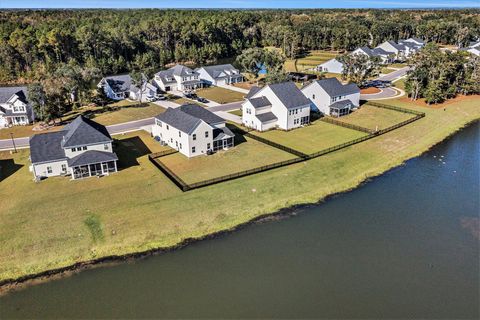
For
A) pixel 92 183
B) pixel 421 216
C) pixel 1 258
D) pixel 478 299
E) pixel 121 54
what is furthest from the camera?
pixel 121 54

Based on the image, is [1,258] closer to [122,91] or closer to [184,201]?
[184,201]

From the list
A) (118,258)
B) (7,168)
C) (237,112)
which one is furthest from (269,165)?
(7,168)

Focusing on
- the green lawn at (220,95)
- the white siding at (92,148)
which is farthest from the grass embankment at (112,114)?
the white siding at (92,148)

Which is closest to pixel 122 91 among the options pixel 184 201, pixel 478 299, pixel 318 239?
pixel 184 201

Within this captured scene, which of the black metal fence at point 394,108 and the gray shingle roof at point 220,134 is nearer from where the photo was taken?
the gray shingle roof at point 220,134

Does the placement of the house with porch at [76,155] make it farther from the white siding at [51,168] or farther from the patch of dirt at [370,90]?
the patch of dirt at [370,90]

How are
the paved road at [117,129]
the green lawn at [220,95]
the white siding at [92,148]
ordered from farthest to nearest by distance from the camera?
the green lawn at [220,95], the paved road at [117,129], the white siding at [92,148]

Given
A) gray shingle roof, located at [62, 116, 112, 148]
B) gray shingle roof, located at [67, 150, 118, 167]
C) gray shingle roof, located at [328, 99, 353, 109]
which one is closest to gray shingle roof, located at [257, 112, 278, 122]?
gray shingle roof, located at [328, 99, 353, 109]
